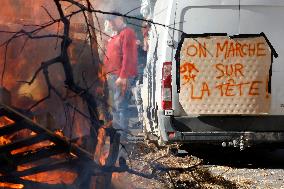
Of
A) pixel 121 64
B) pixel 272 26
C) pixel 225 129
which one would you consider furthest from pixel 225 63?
pixel 121 64

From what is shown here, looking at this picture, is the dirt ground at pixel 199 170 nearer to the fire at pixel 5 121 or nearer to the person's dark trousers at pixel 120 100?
the fire at pixel 5 121

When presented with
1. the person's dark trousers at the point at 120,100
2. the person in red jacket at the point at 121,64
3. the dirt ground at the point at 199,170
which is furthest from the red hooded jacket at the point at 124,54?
the dirt ground at the point at 199,170

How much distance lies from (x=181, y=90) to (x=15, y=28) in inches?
120

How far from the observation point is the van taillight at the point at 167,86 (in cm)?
778

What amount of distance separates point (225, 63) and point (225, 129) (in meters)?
1.12

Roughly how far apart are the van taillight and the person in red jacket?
2.90 meters

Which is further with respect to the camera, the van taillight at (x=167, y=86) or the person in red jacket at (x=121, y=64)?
the person in red jacket at (x=121, y=64)

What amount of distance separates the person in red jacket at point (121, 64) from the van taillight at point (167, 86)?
9.53 ft

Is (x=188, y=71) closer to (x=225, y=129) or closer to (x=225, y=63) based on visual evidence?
(x=225, y=63)

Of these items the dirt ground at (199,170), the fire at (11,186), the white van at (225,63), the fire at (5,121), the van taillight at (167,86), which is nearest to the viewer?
the fire at (11,186)

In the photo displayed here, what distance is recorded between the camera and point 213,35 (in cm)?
765

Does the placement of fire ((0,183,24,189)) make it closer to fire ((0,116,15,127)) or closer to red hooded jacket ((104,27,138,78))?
fire ((0,116,15,127))

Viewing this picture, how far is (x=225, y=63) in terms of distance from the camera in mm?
7617

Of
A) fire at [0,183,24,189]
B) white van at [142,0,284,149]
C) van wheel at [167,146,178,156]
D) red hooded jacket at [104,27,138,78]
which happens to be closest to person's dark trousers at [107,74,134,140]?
red hooded jacket at [104,27,138,78]
